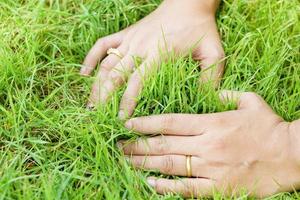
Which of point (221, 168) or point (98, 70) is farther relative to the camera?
point (98, 70)

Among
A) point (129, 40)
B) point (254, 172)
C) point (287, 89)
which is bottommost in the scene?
point (254, 172)

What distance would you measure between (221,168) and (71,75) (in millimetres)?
760

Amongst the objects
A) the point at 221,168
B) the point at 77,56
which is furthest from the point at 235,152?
the point at 77,56

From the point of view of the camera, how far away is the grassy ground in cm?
202

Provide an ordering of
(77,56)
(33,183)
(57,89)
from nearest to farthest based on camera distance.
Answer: (33,183) → (57,89) → (77,56)

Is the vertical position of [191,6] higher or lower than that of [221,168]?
higher

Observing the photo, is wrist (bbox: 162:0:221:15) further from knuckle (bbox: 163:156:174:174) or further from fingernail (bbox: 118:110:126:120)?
knuckle (bbox: 163:156:174:174)

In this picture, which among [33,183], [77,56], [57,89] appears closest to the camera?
[33,183]

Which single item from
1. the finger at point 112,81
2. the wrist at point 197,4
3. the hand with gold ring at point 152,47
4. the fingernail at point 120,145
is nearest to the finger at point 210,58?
the hand with gold ring at point 152,47

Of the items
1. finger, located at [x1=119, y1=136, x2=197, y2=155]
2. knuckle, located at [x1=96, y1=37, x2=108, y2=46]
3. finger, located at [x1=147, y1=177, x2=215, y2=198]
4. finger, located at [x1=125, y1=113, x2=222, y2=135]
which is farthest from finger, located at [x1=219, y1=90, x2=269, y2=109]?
knuckle, located at [x1=96, y1=37, x2=108, y2=46]

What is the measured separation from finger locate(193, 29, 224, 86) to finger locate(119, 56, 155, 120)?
23 centimetres

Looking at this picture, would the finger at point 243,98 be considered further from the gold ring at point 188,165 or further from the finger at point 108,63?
the finger at point 108,63

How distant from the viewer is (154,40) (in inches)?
91.2

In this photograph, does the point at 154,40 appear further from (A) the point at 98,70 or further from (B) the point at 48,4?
(B) the point at 48,4
